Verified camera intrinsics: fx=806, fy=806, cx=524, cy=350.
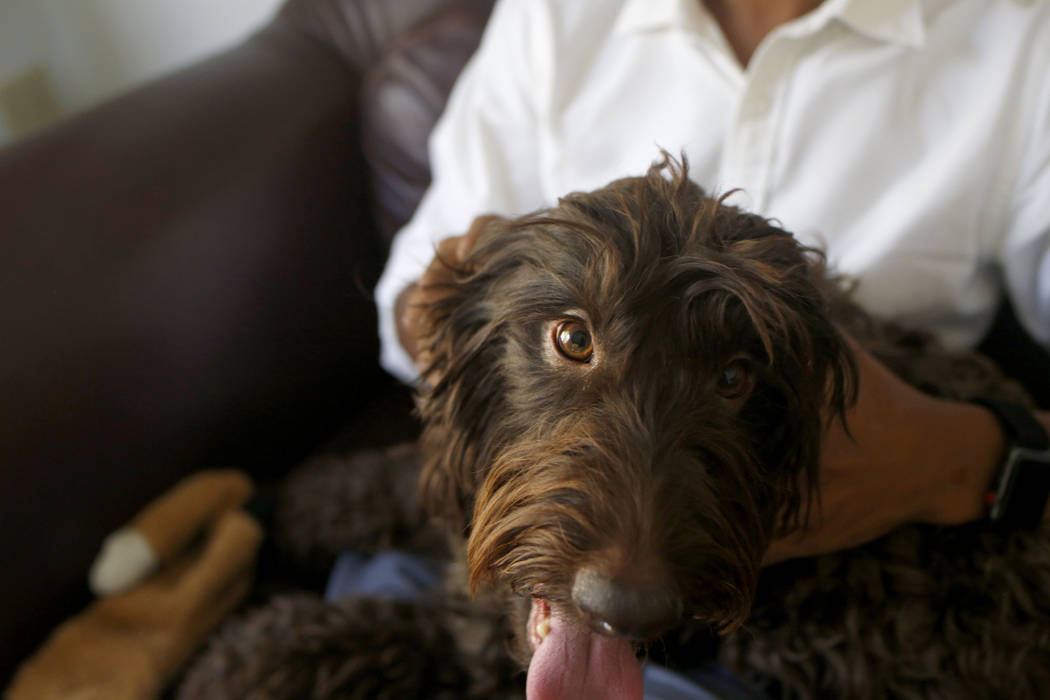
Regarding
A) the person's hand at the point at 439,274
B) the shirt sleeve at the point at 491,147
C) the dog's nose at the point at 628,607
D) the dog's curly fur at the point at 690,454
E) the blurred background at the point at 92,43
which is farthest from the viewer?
the blurred background at the point at 92,43

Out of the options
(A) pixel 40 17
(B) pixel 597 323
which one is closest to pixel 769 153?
(B) pixel 597 323

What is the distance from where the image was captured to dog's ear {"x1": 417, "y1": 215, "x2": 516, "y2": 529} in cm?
109

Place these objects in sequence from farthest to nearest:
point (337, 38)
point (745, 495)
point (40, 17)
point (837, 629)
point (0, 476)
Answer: point (40, 17) → point (337, 38) → point (0, 476) → point (837, 629) → point (745, 495)

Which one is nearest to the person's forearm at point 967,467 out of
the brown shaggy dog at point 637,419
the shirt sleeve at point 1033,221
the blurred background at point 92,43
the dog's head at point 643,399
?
the brown shaggy dog at point 637,419

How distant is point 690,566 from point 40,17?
3.12 meters

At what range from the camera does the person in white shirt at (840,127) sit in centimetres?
147

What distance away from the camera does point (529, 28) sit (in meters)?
1.72

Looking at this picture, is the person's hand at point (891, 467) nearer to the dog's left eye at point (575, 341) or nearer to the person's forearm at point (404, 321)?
the dog's left eye at point (575, 341)

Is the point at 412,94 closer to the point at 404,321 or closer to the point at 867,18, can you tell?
the point at 404,321

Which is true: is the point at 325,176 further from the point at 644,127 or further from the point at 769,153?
the point at 769,153

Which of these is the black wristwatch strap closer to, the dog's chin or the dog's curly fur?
the dog's curly fur

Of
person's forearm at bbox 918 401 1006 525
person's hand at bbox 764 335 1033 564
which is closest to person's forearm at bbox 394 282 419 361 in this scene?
person's hand at bbox 764 335 1033 564

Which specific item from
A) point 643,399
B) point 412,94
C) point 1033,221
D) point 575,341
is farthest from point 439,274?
point 1033,221

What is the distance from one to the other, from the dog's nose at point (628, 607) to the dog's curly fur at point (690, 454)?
0.06 feet
